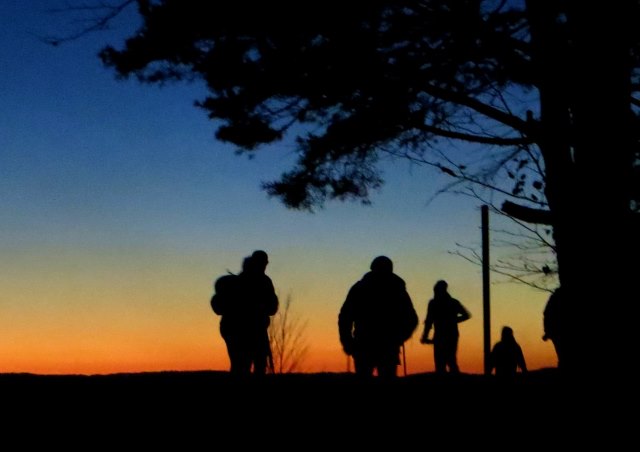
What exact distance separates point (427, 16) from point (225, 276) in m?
3.11

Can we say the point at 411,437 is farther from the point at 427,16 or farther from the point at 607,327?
the point at 427,16

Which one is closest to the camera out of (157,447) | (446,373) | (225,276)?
(157,447)

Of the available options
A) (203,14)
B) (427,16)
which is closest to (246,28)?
(203,14)

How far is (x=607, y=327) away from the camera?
20.1 feet

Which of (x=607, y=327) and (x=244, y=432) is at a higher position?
(x=607, y=327)

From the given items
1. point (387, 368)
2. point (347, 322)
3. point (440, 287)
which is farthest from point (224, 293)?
point (440, 287)

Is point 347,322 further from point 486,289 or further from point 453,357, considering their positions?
point 486,289

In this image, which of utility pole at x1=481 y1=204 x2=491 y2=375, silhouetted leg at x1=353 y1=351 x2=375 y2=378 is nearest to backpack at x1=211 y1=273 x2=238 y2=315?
silhouetted leg at x1=353 y1=351 x2=375 y2=378

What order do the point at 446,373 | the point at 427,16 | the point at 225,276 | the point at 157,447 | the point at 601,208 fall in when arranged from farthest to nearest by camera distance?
the point at 446,373
the point at 225,276
the point at 427,16
the point at 601,208
the point at 157,447

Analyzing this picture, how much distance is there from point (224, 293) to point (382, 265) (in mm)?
1673

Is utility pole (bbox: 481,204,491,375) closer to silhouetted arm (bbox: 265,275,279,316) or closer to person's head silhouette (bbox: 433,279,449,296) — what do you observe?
person's head silhouette (bbox: 433,279,449,296)

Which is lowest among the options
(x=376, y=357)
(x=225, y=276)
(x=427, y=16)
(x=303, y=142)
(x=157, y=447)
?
(x=157, y=447)

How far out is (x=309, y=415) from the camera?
21.4 feet

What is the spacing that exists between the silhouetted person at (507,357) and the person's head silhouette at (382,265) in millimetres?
4698
